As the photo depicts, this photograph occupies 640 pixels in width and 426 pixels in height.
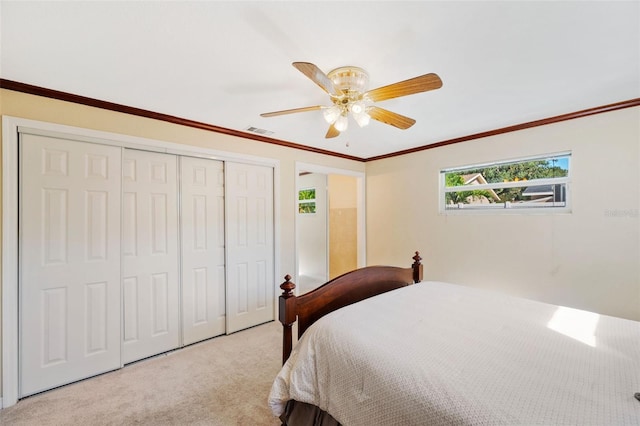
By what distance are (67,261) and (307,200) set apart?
397 cm

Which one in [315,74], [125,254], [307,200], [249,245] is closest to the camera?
[315,74]

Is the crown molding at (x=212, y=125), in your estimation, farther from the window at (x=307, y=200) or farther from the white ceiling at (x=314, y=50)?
the window at (x=307, y=200)

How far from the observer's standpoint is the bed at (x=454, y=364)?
3.03 feet

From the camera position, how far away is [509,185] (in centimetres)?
297

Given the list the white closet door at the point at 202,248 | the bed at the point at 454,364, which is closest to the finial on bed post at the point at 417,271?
the bed at the point at 454,364

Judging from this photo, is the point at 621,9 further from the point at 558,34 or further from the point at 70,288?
the point at 70,288

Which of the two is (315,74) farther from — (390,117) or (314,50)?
(390,117)

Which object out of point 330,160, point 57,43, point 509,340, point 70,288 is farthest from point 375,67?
point 70,288

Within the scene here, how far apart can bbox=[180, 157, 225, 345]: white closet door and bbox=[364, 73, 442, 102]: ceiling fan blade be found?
6.29 ft

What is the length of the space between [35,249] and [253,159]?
1975 mm

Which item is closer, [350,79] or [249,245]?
[350,79]

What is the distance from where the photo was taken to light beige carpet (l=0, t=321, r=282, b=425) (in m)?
1.74

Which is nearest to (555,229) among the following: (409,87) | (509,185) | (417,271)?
(509,185)

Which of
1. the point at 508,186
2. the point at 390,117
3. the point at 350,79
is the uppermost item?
the point at 350,79
